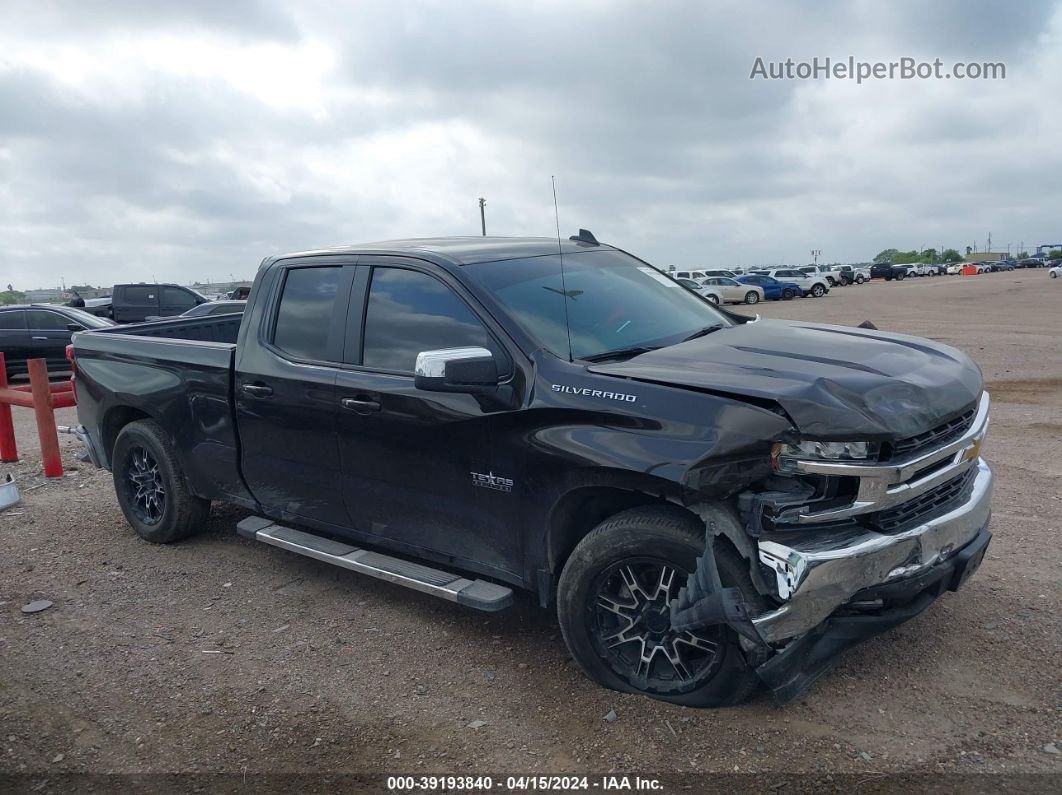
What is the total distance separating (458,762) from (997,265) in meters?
123

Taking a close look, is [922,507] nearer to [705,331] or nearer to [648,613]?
[648,613]

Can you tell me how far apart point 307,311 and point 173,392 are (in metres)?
1.29

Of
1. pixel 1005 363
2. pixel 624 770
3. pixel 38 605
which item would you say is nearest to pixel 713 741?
pixel 624 770

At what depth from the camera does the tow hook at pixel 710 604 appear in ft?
10.7

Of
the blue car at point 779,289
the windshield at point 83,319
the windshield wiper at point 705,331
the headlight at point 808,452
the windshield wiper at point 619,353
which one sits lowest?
the blue car at point 779,289

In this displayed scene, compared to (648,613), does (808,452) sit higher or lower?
higher

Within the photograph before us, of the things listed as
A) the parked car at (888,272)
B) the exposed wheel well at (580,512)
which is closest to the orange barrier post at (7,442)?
the exposed wheel well at (580,512)

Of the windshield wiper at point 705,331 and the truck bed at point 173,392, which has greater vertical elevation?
the windshield wiper at point 705,331

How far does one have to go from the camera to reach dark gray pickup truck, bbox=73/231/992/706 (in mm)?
3281

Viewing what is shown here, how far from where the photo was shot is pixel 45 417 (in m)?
8.27

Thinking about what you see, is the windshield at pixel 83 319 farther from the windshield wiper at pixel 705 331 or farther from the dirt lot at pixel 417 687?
the windshield wiper at pixel 705 331

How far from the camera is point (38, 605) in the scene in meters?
5.21

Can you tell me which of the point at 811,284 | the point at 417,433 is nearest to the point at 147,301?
the point at 417,433

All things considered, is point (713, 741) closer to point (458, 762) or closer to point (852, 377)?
point (458, 762)
